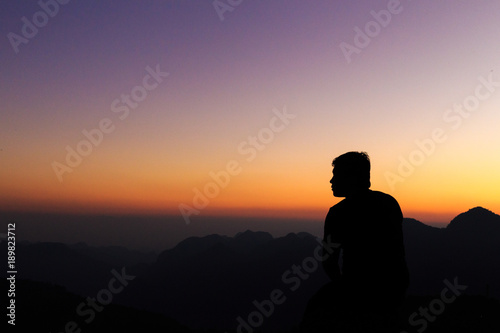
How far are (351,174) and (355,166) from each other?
0.27 ft

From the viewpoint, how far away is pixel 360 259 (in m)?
3.31

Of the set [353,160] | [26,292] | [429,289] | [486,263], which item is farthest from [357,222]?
[486,263]

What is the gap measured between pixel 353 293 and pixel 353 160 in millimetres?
1155

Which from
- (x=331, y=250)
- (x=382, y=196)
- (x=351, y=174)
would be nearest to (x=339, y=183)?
(x=351, y=174)

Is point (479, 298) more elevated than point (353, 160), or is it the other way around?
point (353, 160)

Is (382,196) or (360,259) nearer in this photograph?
(360,259)

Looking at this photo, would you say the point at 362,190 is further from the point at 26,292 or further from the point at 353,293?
the point at 26,292

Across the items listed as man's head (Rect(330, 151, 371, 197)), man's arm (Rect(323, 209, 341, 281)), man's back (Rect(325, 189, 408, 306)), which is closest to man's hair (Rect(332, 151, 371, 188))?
man's head (Rect(330, 151, 371, 197))

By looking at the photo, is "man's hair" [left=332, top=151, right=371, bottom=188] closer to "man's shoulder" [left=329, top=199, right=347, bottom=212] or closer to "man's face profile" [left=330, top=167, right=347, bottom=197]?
"man's face profile" [left=330, top=167, right=347, bottom=197]

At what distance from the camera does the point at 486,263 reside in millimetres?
182375

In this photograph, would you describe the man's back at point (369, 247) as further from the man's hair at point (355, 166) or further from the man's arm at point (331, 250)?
the man's hair at point (355, 166)

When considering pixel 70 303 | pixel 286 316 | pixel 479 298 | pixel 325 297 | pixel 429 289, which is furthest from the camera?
pixel 286 316

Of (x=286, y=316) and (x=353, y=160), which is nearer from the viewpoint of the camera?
(x=353, y=160)

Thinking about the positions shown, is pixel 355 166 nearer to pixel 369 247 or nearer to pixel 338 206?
pixel 338 206
